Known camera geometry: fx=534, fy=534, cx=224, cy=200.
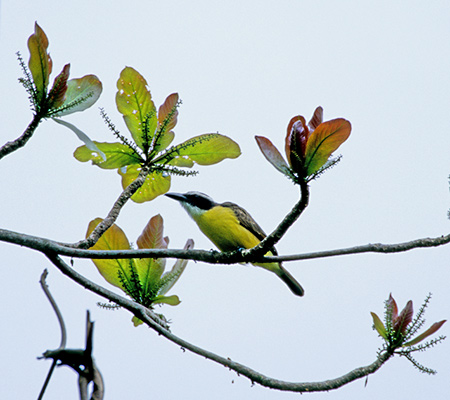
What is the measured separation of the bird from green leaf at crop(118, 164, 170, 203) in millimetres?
1301

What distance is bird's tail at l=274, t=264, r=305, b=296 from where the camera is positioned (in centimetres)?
535

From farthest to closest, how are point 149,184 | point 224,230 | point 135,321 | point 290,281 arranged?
point 290,281
point 224,230
point 149,184
point 135,321

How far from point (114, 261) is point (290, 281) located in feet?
9.60

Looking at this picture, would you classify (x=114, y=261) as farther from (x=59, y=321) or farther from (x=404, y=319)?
(x=59, y=321)

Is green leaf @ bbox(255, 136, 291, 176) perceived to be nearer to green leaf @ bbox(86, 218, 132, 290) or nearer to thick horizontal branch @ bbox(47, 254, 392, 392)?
thick horizontal branch @ bbox(47, 254, 392, 392)

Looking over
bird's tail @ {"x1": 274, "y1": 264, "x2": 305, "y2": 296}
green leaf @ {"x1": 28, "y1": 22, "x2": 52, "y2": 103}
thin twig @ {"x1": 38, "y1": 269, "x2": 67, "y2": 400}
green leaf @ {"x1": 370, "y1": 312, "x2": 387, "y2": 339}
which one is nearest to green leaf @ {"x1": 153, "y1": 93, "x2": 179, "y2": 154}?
green leaf @ {"x1": 28, "y1": 22, "x2": 52, "y2": 103}

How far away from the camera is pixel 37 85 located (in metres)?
2.31

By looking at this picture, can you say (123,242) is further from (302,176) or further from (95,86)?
(302,176)

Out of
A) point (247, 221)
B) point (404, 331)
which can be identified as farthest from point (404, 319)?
point (247, 221)

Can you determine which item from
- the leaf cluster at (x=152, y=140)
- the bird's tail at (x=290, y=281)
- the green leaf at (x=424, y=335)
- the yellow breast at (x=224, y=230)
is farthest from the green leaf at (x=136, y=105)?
the bird's tail at (x=290, y=281)

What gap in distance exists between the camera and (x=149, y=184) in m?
3.14

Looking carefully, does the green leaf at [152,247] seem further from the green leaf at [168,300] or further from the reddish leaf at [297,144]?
the reddish leaf at [297,144]

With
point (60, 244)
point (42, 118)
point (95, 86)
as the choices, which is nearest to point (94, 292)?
point (60, 244)

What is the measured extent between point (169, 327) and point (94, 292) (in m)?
0.46
